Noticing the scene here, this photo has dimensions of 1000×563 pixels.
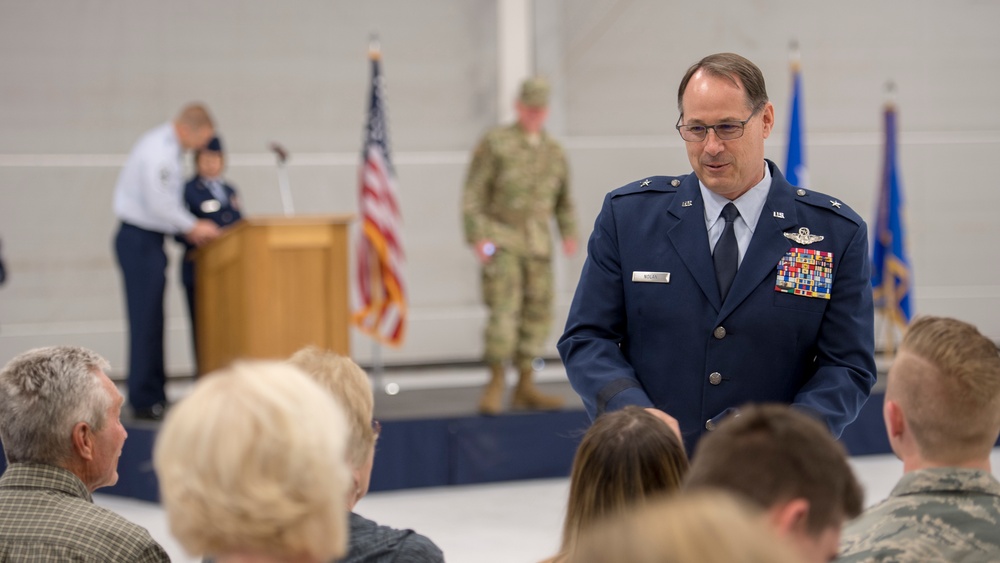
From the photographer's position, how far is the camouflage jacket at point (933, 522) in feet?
5.28

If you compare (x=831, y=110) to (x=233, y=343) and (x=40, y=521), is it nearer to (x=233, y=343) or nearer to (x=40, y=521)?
(x=233, y=343)

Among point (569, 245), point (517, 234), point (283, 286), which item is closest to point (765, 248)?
point (283, 286)

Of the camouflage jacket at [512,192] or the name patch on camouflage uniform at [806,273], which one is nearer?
the name patch on camouflage uniform at [806,273]

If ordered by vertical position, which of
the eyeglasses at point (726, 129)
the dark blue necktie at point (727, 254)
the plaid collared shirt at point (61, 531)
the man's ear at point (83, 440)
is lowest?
the plaid collared shirt at point (61, 531)

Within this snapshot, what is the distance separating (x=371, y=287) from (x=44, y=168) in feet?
8.46

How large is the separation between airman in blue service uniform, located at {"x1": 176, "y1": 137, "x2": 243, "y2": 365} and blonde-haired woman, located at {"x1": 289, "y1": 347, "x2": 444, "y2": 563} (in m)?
4.53

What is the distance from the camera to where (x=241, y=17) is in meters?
7.58

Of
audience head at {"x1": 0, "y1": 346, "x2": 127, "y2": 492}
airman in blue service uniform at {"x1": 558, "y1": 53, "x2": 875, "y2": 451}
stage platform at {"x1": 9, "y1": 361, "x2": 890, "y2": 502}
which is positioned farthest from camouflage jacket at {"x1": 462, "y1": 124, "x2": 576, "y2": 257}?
audience head at {"x1": 0, "y1": 346, "x2": 127, "y2": 492}

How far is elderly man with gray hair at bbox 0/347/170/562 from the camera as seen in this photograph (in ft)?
6.02

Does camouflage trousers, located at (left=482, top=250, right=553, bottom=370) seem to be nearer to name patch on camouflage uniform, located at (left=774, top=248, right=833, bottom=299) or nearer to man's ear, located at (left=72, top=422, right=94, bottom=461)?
name patch on camouflage uniform, located at (left=774, top=248, right=833, bottom=299)

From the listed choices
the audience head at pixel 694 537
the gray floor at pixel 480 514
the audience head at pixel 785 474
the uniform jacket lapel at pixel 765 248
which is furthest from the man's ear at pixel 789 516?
the gray floor at pixel 480 514

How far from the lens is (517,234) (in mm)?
5730

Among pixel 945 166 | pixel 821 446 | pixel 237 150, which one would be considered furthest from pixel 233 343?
pixel 945 166

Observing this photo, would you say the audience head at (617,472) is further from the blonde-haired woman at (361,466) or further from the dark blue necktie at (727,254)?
the dark blue necktie at (727,254)
